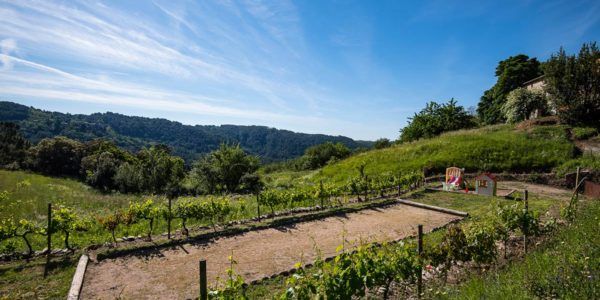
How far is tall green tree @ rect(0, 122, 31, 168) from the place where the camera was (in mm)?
50353

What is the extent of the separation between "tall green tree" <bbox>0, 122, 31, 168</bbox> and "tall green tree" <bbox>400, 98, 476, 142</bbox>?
58207 millimetres

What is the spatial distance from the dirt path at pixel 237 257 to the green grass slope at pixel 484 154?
477 inches

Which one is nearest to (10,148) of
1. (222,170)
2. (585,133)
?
(222,170)

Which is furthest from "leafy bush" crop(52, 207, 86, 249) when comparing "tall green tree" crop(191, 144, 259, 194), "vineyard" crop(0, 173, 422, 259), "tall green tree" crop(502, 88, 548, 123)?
"tall green tree" crop(502, 88, 548, 123)

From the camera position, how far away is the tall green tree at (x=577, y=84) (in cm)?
2380

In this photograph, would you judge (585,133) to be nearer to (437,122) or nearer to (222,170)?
(437,122)

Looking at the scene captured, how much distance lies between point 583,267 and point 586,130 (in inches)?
1021

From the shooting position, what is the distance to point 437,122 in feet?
132

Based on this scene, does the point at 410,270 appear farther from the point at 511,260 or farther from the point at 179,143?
the point at 179,143

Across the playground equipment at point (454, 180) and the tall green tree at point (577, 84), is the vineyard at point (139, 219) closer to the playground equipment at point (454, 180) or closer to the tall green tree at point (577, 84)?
the playground equipment at point (454, 180)

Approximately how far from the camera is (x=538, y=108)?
30.2m

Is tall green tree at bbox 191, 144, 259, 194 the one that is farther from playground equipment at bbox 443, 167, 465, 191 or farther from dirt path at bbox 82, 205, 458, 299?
playground equipment at bbox 443, 167, 465, 191

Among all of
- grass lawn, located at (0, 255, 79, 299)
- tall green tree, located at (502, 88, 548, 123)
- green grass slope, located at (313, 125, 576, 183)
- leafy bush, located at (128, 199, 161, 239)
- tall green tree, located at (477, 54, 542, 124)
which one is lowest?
grass lawn, located at (0, 255, 79, 299)

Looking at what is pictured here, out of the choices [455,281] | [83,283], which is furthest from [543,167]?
[83,283]
